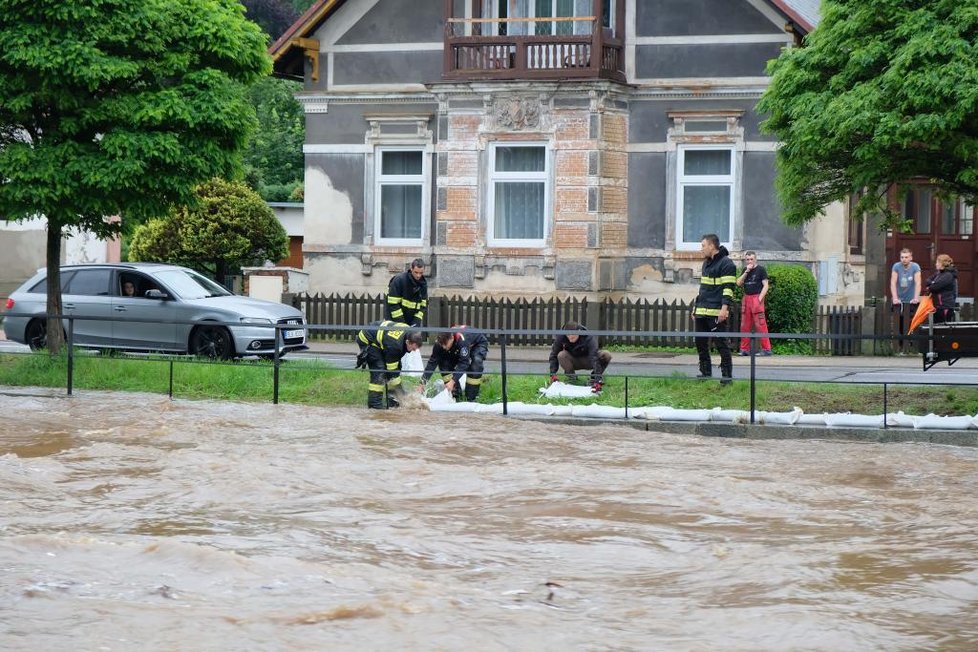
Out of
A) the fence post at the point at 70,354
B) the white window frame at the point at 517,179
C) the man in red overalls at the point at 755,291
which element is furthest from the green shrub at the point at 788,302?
the fence post at the point at 70,354

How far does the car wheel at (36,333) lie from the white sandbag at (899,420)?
39.6ft

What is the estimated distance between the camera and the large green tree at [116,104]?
18750 millimetres

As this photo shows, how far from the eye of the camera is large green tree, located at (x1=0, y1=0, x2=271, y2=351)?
18.8m

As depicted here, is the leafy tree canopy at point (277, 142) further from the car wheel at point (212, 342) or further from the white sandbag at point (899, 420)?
the white sandbag at point (899, 420)

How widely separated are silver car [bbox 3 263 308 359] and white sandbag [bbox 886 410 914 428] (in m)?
7.90

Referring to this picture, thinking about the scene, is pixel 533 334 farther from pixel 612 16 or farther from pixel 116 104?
pixel 612 16

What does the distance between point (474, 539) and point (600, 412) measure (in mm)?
6033

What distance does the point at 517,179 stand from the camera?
90.5 feet

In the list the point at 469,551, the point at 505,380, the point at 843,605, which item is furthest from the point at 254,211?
the point at 843,605

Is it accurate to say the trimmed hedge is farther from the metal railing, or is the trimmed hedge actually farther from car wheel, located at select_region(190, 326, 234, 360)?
car wheel, located at select_region(190, 326, 234, 360)

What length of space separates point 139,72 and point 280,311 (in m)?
4.27

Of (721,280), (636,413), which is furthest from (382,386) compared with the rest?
(721,280)

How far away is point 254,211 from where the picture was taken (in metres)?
30.6

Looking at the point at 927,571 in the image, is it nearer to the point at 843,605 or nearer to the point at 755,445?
the point at 843,605
